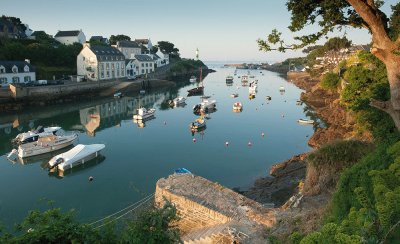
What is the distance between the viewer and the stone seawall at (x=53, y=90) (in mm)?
52578

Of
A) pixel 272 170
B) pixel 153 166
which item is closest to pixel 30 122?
pixel 153 166

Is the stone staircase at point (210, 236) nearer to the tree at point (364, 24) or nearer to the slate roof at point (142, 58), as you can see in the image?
the tree at point (364, 24)

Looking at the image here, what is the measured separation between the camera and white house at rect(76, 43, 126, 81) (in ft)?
234

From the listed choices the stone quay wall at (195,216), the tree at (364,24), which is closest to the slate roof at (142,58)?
the stone quay wall at (195,216)

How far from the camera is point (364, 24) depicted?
9.19 metres

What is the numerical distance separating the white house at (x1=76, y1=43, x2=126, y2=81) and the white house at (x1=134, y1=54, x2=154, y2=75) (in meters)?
14.2

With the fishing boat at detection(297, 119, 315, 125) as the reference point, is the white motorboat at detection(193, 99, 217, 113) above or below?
above

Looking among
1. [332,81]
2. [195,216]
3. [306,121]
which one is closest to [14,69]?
[306,121]

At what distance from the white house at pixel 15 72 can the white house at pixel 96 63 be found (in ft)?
41.6

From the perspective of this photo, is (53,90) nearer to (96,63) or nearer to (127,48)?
(96,63)

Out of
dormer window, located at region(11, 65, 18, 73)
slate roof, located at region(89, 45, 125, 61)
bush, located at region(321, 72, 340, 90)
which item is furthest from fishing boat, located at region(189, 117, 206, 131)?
slate roof, located at region(89, 45, 125, 61)

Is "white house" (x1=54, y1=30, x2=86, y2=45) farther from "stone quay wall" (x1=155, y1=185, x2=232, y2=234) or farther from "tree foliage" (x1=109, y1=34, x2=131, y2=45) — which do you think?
"stone quay wall" (x1=155, y1=185, x2=232, y2=234)

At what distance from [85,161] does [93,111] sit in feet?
84.2

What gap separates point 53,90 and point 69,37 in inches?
1697
